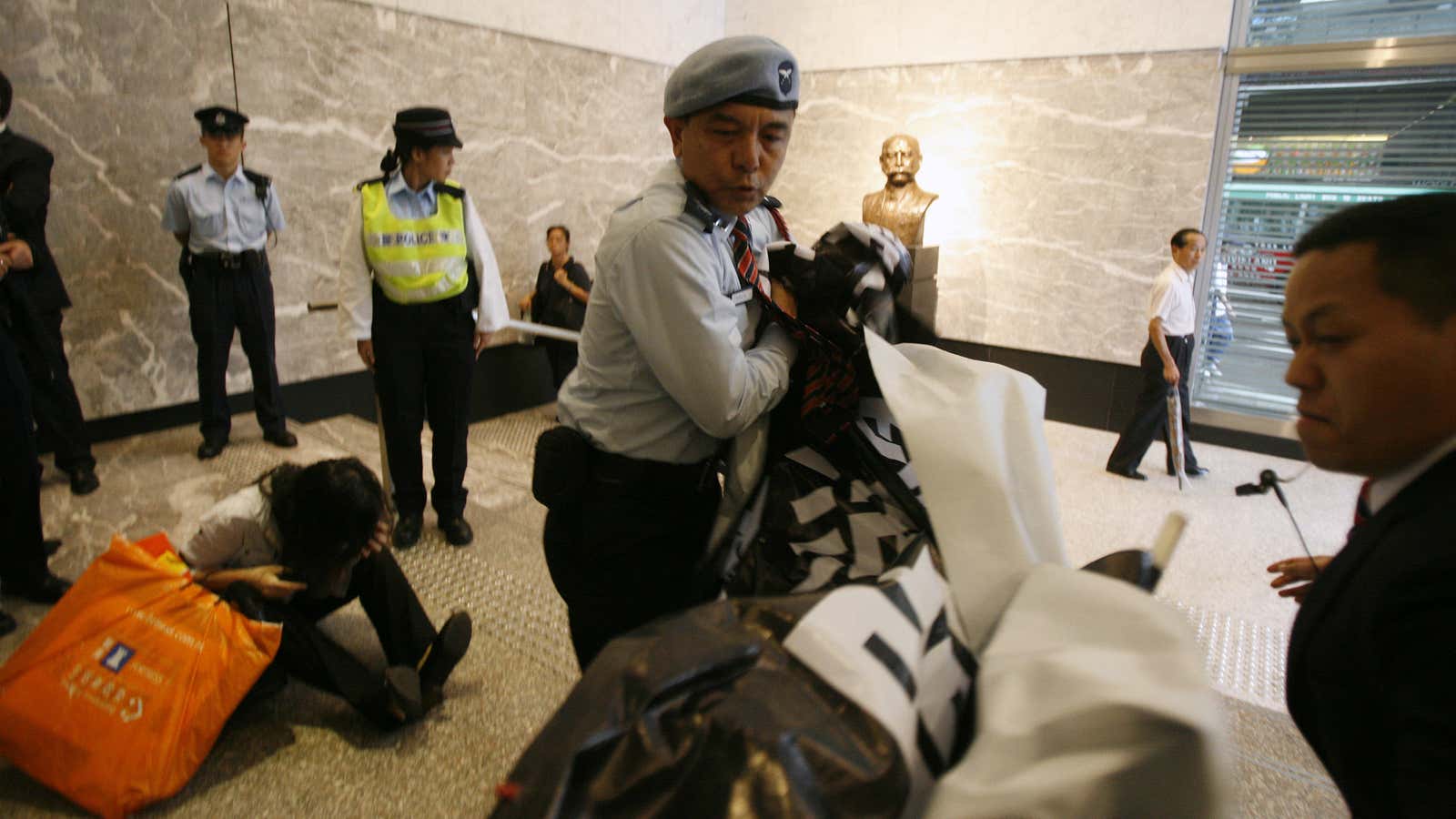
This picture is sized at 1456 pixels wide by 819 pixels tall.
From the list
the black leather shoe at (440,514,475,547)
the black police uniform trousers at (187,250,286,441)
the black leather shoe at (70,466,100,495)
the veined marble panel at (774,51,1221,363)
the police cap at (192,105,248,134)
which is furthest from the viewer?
the veined marble panel at (774,51,1221,363)

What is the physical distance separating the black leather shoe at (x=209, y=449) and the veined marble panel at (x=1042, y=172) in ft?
15.1

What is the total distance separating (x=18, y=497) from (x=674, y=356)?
2.57 meters

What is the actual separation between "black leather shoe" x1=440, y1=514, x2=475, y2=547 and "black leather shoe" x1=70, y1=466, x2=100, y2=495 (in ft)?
5.50

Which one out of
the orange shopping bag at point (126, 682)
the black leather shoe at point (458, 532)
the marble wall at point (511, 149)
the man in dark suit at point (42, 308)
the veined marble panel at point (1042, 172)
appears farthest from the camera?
the veined marble panel at point (1042, 172)

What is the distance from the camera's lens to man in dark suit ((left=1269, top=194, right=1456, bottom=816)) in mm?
574

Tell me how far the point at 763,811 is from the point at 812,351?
2.42ft

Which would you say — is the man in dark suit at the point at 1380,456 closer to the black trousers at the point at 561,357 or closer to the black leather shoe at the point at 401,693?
the black leather shoe at the point at 401,693

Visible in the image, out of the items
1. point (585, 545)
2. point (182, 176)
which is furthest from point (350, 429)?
point (585, 545)

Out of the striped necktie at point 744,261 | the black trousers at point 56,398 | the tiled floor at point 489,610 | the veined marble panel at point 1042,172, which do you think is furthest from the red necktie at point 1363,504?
the veined marble panel at point 1042,172

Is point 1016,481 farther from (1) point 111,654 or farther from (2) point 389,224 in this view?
(2) point 389,224

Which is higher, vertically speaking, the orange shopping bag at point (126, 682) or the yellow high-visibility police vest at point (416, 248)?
the yellow high-visibility police vest at point (416, 248)

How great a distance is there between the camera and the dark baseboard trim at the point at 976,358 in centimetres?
490

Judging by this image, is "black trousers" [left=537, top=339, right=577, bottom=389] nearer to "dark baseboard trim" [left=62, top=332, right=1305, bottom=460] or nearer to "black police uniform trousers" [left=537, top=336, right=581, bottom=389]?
"black police uniform trousers" [left=537, top=336, right=581, bottom=389]

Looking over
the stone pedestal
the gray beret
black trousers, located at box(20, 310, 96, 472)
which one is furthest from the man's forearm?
black trousers, located at box(20, 310, 96, 472)
